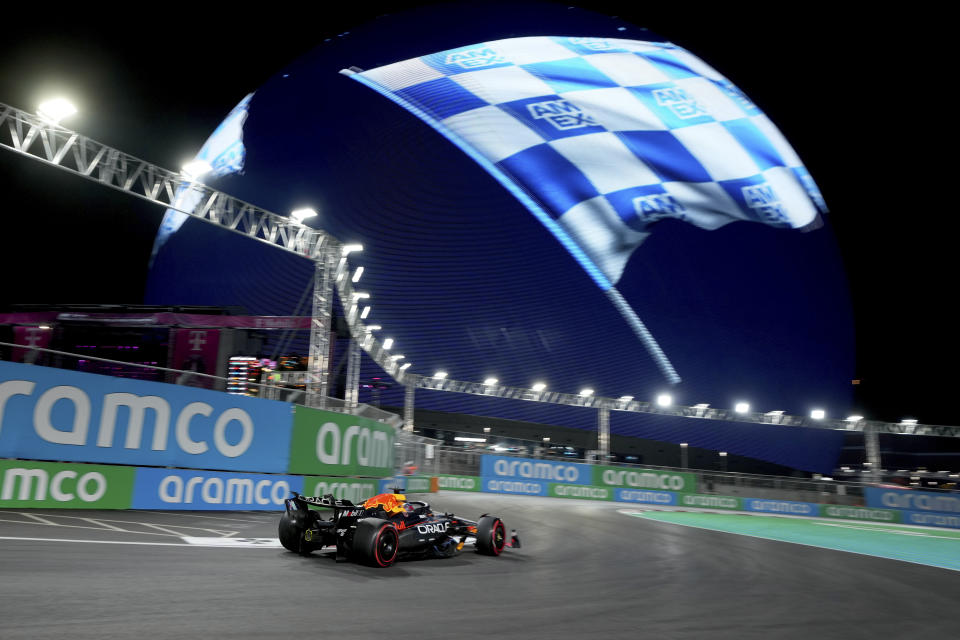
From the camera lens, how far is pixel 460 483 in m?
33.1

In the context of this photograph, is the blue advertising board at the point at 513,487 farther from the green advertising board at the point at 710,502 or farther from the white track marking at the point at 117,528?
the white track marking at the point at 117,528

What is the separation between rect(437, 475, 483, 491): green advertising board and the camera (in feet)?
108

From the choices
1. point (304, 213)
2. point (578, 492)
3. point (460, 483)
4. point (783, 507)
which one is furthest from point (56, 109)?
point (783, 507)

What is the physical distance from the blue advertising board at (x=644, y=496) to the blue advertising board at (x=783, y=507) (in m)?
3.90

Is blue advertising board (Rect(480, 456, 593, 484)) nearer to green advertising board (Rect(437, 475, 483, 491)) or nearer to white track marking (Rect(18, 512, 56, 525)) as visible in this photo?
green advertising board (Rect(437, 475, 483, 491))

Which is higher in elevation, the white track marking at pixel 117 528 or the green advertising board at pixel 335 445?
the green advertising board at pixel 335 445

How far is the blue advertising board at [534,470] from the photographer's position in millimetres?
33125

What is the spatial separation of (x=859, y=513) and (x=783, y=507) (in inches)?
143

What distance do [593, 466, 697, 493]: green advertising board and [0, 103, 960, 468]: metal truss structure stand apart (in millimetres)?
6716

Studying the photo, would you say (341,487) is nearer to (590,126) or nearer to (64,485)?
(64,485)

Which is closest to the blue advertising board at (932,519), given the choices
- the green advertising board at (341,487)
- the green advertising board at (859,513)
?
the green advertising board at (859,513)

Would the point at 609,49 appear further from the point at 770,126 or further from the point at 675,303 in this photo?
the point at 675,303

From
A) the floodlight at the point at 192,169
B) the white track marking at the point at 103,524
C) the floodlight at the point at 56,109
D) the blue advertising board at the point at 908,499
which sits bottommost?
the blue advertising board at the point at 908,499

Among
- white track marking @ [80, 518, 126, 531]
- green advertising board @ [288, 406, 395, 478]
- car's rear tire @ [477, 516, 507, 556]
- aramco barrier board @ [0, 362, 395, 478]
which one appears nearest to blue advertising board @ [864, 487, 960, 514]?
green advertising board @ [288, 406, 395, 478]
